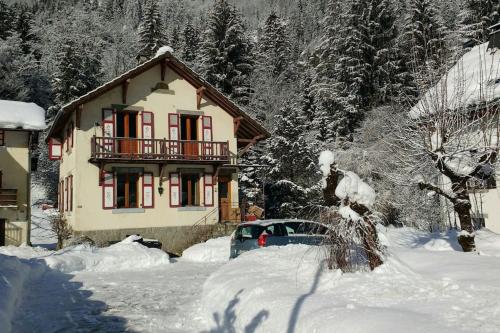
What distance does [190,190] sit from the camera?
24.6 meters

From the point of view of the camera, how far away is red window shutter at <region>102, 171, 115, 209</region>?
22328 mm

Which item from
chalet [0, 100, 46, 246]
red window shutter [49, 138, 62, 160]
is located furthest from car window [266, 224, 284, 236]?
red window shutter [49, 138, 62, 160]

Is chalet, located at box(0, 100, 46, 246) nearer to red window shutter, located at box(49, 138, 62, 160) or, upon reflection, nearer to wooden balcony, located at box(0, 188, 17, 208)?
wooden balcony, located at box(0, 188, 17, 208)

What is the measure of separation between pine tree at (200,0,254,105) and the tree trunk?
106 ft

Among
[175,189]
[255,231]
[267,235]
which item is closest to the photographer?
[267,235]

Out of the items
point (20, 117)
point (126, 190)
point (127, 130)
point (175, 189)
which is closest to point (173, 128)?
point (127, 130)

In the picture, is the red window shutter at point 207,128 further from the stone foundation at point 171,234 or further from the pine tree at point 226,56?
the pine tree at point 226,56

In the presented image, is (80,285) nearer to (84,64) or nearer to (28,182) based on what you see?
(28,182)

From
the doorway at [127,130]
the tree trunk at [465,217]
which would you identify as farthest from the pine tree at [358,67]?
the tree trunk at [465,217]

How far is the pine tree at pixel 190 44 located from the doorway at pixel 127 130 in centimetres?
3331

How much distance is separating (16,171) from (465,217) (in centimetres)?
2385

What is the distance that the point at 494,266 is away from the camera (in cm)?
675

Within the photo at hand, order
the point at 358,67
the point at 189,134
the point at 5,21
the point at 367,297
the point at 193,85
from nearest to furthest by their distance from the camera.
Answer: the point at 367,297 → the point at 189,134 → the point at 193,85 → the point at 358,67 → the point at 5,21

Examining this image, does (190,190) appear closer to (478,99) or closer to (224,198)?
(224,198)
